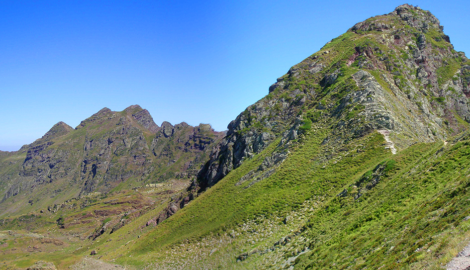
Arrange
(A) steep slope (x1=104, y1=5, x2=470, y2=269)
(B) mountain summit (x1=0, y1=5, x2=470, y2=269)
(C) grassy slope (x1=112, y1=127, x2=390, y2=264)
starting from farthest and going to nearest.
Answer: (C) grassy slope (x1=112, y1=127, x2=390, y2=264) → (A) steep slope (x1=104, y1=5, x2=470, y2=269) → (B) mountain summit (x1=0, y1=5, x2=470, y2=269)

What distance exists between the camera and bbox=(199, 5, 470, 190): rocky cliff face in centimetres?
5538

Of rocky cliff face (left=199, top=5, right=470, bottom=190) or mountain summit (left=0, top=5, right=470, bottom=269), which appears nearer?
mountain summit (left=0, top=5, right=470, bottom=269)

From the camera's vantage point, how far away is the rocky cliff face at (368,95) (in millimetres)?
55375

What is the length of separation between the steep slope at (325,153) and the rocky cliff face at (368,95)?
1.20ft

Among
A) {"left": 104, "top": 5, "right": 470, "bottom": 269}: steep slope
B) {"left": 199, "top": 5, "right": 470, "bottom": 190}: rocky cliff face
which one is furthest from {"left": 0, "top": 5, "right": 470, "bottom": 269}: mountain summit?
{"left": 199, "top": 5, "right": 470, "bottom": 190}: rocky cliff face

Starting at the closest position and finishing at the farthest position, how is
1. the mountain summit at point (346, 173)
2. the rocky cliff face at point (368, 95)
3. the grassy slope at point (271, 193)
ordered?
Answer: the mountain summit at point (346, 173), the grassy slope at point (271, 193), the rocky cliff face at point (368, 95)

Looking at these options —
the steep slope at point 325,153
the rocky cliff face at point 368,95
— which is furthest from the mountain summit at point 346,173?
the rocky cliff face at point 368,95

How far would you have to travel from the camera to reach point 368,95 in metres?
57.4

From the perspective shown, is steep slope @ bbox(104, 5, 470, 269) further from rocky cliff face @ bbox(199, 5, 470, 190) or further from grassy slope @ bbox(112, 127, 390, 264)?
rocky cliff face @ bbox(199, 5, 470, 190)

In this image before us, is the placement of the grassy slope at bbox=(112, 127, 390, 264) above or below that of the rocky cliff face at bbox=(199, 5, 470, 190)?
below

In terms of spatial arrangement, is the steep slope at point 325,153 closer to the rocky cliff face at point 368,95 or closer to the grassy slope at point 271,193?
the grassy slope at point 271,193

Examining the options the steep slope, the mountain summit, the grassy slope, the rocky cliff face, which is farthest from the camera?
the rocky cliff face

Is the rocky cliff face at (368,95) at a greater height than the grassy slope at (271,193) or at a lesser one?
greater

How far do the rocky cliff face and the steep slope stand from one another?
36 centimetres
